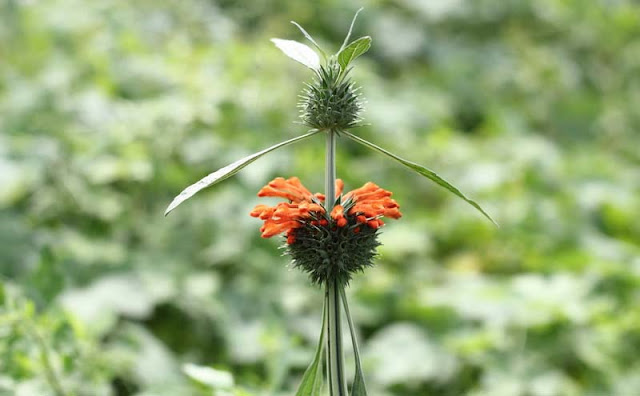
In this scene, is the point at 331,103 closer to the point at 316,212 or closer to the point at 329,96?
the point at 329,96

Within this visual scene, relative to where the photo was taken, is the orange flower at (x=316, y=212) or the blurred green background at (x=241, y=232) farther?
the blurred green background at (x=241, y=232)

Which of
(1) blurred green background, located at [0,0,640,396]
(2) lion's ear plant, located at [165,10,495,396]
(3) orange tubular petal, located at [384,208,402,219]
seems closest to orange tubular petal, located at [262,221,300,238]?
(2) lion's ear plant, located at [165,10,495,396]

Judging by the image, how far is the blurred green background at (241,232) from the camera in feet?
6.15

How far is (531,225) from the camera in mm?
2762

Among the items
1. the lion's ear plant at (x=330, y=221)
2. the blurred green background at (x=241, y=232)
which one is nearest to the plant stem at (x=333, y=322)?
the lion's ear plant at (x=330, y=221)

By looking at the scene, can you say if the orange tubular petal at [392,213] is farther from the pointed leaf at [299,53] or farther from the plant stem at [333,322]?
the pointed leaf at [299,53]

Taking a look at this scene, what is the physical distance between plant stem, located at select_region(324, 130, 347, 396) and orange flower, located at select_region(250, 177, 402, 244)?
2cm

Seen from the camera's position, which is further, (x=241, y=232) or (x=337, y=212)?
(x=241, y=232)

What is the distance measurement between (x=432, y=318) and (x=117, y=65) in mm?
1760

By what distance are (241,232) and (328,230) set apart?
148 cm

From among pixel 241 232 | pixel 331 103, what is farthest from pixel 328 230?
pixel 241 232

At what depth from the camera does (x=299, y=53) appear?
2.52 feet

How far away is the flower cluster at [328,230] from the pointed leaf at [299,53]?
0.16 meters

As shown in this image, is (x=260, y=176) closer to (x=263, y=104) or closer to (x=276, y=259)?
(x=276, y=259)
